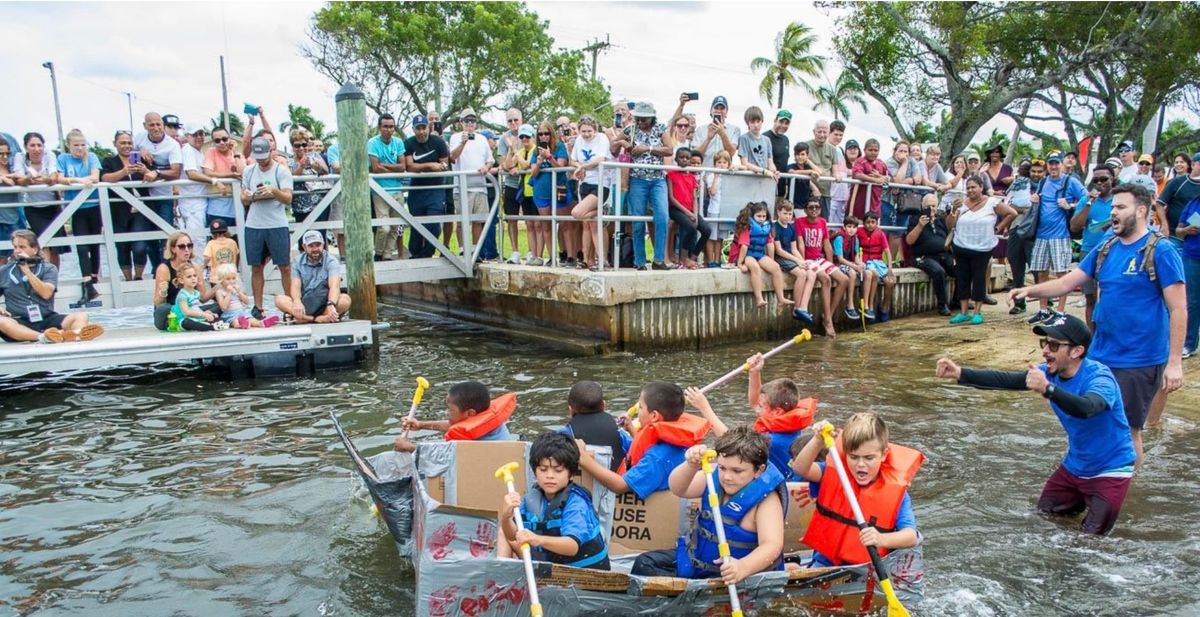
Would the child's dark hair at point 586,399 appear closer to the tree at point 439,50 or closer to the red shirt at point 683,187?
the red shirt at point 683,187

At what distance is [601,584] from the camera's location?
4238mm

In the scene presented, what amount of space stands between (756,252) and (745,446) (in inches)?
316

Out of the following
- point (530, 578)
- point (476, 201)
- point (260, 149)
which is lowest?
point (530, 578)

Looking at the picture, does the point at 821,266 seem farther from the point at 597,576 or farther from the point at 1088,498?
the point at 597,576

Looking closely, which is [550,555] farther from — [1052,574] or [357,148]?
[357,148]

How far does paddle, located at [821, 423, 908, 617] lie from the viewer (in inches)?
164

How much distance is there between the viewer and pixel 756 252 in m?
12.1

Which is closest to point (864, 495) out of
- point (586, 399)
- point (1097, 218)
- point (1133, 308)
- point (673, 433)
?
point (673, 433)

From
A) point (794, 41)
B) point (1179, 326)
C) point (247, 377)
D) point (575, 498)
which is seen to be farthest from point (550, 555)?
point (794, 41)

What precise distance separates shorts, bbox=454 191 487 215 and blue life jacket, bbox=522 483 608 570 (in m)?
9.17

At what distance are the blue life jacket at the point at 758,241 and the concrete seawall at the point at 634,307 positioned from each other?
348 mm

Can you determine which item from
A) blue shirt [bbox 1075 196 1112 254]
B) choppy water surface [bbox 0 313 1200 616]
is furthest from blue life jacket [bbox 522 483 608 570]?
blue shirt [bbox 1075 196 1112 254]

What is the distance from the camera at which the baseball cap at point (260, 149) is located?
10.6 metres

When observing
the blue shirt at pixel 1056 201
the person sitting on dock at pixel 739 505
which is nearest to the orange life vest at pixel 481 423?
the person sitting on dock at pixel 739 505
